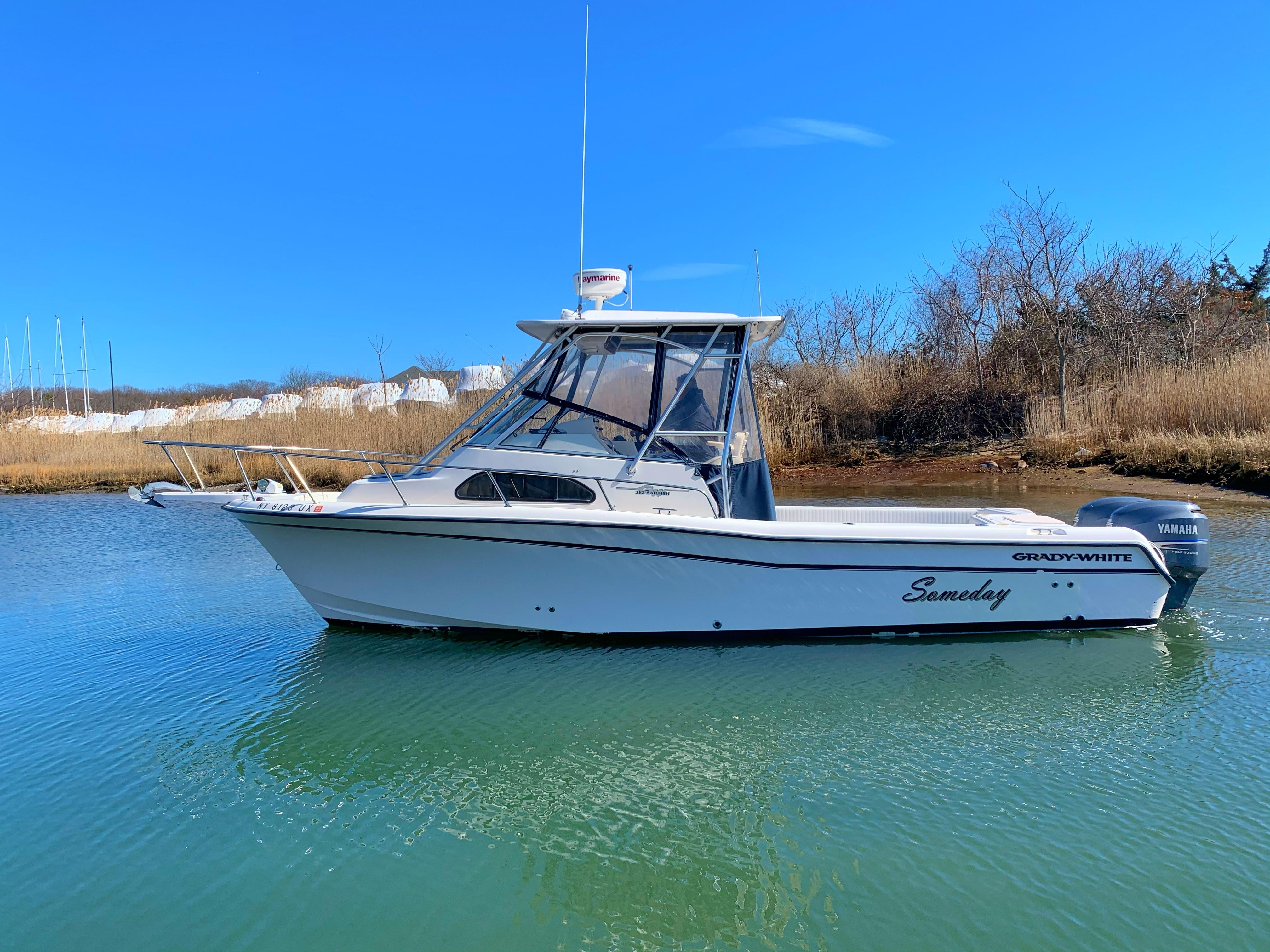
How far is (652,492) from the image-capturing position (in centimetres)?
583

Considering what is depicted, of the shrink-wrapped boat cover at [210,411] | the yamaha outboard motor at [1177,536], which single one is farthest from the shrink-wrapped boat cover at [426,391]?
the yamaha outboard motor at [1177,536]

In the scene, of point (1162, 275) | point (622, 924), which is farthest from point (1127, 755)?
point (1162, 275)

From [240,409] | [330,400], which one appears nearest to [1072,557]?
[330,400]

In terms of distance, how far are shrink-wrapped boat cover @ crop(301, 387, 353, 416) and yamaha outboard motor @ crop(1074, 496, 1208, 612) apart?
48.3 ft

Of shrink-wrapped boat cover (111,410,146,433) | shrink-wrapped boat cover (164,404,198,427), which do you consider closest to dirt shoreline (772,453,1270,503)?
shrink-wrapped boat cover (164,404,198,427)

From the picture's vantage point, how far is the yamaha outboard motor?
5.94 m

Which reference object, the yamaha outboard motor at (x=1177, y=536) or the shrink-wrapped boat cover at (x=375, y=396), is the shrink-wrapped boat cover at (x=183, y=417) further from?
the yamaha outboard motor at (x=1177, y=536)

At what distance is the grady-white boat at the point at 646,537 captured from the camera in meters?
5.47

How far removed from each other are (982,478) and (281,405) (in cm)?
1473

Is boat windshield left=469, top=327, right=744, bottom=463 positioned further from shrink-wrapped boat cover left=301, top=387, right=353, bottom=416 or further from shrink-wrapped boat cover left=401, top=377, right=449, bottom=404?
shrink-wrapped boat cover left=401, top=377, right=449, bottom=404

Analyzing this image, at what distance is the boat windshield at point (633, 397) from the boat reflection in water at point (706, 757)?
146cm

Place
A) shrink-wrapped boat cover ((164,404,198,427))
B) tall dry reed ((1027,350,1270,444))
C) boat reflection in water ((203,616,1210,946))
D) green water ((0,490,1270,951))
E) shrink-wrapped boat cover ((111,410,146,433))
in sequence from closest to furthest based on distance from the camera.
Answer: green water ((0,490,1270,951))
boat reflection in water ((203,616,1210,946))
tall dry reed ((1027,350,1270,444))
shrink-wrapped boat cover ((164,404,198,427))
shrink-wrapped boat cover ((111,410,146,433))

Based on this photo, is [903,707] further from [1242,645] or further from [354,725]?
[354,725]

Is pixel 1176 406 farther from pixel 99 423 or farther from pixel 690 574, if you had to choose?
pixel 99 423
